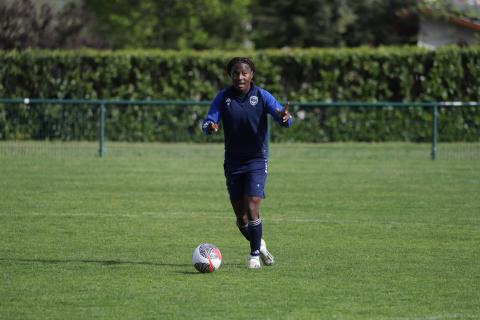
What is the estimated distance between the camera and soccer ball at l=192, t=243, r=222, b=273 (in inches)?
410

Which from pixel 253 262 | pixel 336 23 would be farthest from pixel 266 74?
pixel 253 262

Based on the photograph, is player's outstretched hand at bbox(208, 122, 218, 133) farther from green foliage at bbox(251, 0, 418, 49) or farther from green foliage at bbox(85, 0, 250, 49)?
green foliage at bbox(85, 0, 250, 49)

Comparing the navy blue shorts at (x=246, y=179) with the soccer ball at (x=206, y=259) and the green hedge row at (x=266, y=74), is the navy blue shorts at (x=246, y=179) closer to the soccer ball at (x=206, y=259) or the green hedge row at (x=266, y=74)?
the soccer ball at (x=206, y=259)

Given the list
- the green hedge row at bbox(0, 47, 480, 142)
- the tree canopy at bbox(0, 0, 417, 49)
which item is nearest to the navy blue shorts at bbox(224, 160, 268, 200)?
the green hedge row at bbox(0, 47, 480, 142)

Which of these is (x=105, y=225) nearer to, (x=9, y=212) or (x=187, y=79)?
(x=9, y=212)

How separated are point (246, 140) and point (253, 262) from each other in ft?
4.14

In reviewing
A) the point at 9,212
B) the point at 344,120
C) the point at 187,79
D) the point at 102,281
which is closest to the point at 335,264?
the point at 102,281

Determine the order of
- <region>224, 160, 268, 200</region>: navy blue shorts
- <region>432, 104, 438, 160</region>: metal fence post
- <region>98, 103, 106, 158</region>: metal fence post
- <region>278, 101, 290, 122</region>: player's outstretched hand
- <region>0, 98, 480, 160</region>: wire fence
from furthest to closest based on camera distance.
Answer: <region>432, 104, 438, 160</region>: metal fence post, <region>0, 98, 480, 160</region>: wire fence, <region>98, 103, 106, 158</region>: metal fence post, <region>224, 160, 268, 200</region>: navy blue shorts, <region>278, 101, 290, 122</region>: player's outstretched hand

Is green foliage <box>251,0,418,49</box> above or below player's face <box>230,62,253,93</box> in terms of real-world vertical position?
above

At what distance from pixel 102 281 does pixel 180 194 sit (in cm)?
857

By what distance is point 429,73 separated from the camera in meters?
31.5

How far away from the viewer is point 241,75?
10.8 m

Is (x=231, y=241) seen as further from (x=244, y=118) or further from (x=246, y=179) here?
(x=244, y=118)

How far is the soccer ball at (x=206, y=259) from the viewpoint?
34.2 ft
